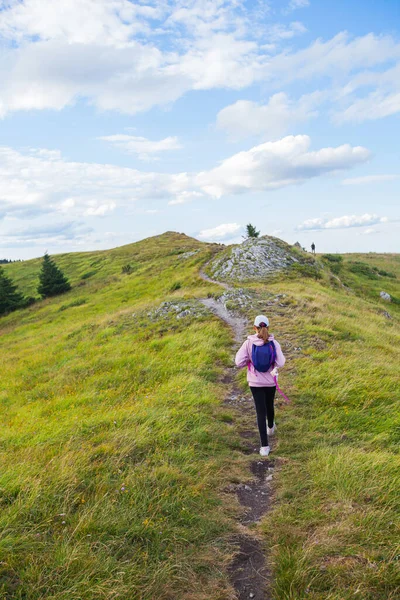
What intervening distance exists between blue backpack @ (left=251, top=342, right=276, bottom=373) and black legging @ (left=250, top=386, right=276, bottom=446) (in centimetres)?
48

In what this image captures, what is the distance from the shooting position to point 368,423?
736 centimetres

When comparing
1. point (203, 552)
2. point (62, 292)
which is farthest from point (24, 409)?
point (62, 292)

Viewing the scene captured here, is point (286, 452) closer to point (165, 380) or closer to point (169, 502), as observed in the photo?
point (169, 502)

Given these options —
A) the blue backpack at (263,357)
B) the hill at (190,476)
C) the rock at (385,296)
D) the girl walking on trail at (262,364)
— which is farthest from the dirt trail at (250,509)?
the rock at (385,296)

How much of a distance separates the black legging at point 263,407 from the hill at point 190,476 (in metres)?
0.38

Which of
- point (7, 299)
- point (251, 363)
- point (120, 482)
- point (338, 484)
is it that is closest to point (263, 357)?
point (251, 363)

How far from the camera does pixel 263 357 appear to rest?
709 cm

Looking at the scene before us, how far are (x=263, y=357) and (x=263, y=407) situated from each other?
1063 millimetres

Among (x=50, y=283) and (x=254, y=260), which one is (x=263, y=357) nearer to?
(x=254, y=260)

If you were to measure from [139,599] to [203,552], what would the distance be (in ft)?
3.29

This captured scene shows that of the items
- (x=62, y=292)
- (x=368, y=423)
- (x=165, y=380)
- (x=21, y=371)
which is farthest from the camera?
(x=62, y=292)

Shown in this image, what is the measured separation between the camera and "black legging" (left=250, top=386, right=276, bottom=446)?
6.95m

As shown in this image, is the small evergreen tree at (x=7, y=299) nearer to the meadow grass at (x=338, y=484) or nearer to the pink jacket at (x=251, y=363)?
the meadow grass at (x=338, y=484)

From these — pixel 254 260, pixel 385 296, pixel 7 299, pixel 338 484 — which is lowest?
pixel 338 484
